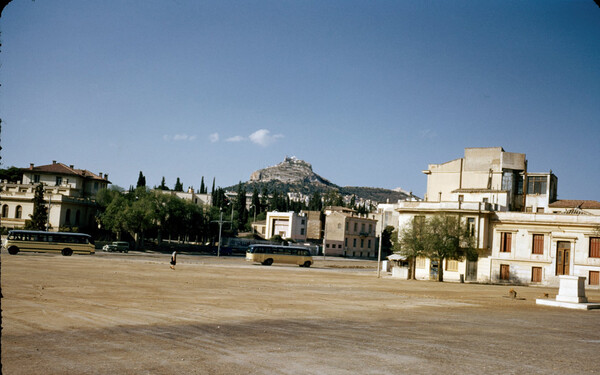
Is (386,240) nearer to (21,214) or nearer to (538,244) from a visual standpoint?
(538,244)

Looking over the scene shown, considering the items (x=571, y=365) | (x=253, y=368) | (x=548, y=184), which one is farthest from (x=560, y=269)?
(x=253, y=368)

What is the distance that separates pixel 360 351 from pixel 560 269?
45.2 metres

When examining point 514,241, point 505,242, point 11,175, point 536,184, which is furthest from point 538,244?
point 11,175

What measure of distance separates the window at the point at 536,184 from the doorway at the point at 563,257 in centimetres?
1919

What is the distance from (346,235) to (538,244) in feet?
210

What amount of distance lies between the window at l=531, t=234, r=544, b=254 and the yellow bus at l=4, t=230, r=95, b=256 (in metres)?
47.8

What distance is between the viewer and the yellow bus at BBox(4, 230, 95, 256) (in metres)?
54.6

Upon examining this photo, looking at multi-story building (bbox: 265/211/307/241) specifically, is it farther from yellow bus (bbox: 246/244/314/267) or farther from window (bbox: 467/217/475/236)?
window (bbox: 467/217/475/236)

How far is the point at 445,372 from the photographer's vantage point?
974 cm

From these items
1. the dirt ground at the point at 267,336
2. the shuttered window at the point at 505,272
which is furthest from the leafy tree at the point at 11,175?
the dirt ground at the point at 267,336

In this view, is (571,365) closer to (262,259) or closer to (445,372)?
(445,372)

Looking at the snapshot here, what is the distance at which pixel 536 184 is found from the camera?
68.2m

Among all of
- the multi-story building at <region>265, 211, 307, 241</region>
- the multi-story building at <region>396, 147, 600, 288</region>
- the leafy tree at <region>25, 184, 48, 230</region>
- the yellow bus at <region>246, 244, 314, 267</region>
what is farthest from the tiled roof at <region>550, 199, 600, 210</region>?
the leafy tree at <region>25, 184, 48, 230</region>

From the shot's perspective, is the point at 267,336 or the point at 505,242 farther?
the point at 505,242
